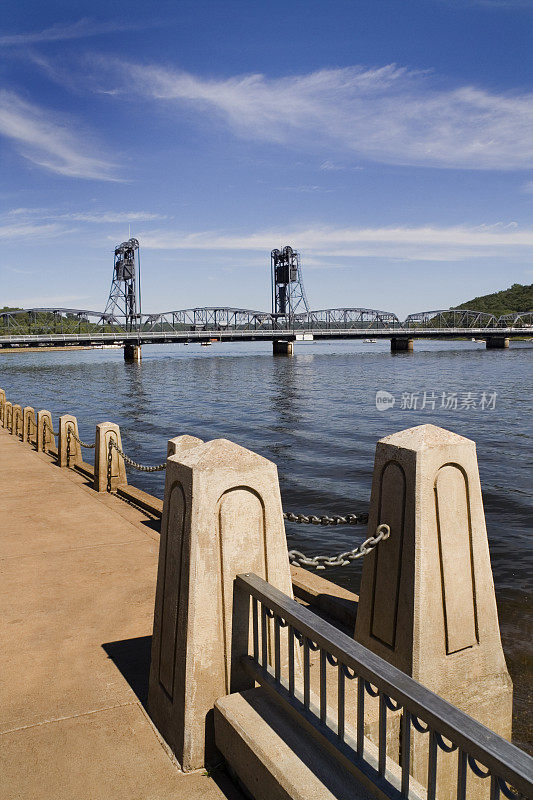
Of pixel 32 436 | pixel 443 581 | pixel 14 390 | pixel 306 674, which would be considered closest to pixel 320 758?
pixel 306 674

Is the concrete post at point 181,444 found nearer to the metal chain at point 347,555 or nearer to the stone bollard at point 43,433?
the metal chain at point 347,555

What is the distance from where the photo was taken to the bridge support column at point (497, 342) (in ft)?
490

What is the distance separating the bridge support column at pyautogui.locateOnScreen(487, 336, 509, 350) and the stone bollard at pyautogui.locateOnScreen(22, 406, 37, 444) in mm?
145741

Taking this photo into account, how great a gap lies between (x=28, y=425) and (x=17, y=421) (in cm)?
177

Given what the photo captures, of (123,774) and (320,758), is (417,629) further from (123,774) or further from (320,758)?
(123,774)

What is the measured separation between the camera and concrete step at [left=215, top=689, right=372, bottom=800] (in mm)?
2711

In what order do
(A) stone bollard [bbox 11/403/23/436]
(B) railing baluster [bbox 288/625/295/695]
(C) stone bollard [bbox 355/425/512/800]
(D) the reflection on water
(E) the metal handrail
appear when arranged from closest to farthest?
(E) the metal handrail < (B) railing baluster [bbox 288/625/295/695] < (C) stone bollard [bbox 355/425/512/800] < (D) the reflection on water < (A) stone bollard [bbox 11/403/23/436]

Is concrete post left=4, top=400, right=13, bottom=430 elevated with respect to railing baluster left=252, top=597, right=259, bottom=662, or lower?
lower

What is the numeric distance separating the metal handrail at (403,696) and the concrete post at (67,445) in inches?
399

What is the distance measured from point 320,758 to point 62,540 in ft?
17.9

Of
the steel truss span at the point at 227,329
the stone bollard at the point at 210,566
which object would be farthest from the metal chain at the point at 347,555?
the steel truss span at the point at 227,329

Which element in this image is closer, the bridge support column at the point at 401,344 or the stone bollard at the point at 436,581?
the stone bollard at the point at 436,581

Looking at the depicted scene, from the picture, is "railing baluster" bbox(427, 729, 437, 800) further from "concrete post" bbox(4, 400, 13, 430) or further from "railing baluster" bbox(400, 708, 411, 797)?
"concrete post" bbox(4, 400, 13, 430)

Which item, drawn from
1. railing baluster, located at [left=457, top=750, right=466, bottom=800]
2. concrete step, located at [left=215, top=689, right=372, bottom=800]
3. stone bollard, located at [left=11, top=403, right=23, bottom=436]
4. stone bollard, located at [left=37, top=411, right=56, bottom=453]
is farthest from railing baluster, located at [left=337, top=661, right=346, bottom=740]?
stone bollard, located at [left=11, top=403, right=23, bottom=436]
